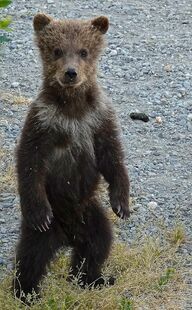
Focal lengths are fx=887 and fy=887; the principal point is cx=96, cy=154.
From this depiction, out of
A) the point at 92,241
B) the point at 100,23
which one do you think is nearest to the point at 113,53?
the point at 100,23

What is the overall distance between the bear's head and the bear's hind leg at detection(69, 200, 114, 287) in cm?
86

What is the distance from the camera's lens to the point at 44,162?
552cm

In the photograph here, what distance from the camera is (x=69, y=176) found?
567 cm

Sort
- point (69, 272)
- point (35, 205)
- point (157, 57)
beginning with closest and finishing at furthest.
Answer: point (35, 205) → point (69, 272) → point (157, 57)

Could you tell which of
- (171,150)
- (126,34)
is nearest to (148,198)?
(171,150)

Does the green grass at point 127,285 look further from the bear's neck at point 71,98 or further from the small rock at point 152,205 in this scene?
the bear's neck at point 71,98

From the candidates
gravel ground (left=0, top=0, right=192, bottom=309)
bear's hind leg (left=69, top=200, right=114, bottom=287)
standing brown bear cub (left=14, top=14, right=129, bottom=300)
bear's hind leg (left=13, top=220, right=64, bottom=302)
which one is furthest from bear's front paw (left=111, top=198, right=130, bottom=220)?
gravel ground (left=0, top=0, right=192, bottom=309)

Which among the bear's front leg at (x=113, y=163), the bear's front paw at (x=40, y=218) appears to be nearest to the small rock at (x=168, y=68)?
the bear's front leg at (x=113, y=163)

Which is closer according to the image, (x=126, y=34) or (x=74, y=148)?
(x=74, y=148)

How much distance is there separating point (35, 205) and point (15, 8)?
276 inches

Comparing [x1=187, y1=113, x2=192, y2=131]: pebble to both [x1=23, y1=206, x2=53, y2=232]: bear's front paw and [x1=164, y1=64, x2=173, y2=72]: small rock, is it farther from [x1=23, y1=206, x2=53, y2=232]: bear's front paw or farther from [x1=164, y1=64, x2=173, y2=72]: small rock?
[x1=23, y1=206, x2=53, y2=232]: bear's front paw

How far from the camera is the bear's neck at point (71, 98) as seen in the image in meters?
5.63

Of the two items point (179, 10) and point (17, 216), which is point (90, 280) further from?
point (179, 10)

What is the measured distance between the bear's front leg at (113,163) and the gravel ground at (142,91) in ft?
2.76
